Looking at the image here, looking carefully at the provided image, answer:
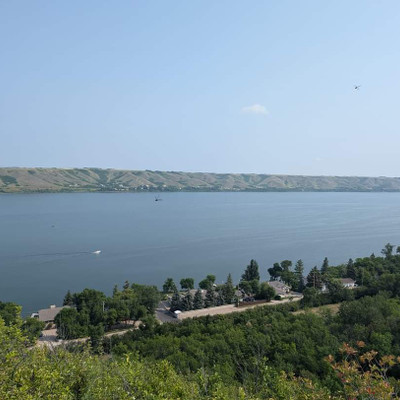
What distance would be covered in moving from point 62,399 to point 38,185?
81.1m

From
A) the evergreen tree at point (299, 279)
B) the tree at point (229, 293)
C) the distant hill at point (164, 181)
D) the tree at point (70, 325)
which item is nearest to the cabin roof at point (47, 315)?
the tree at point (70, 325)

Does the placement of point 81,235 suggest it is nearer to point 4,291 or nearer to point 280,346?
point 4,291

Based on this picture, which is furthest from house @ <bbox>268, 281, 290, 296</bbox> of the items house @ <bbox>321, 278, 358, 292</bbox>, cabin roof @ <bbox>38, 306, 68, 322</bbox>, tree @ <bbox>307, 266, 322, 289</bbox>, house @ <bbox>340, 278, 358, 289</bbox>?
cabin roof @ <bbox>38, 306, 68, 322</bbox>

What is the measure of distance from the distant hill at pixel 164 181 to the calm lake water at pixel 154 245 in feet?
125

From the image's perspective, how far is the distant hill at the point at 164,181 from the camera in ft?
258

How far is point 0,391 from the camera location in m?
2.43

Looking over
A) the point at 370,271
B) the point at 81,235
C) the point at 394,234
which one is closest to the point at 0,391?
the point at 370,271

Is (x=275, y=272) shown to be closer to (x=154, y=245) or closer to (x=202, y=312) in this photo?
(x=202, y=312)

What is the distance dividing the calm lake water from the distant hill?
3798cm

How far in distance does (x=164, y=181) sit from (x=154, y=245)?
74788mm

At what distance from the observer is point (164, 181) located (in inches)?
3994

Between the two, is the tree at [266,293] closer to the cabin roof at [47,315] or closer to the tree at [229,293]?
the tree at [229,293]

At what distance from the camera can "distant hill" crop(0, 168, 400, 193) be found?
258ft

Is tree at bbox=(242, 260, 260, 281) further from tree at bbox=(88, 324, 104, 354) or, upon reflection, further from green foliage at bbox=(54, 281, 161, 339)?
tree at bbox=(88, 324, 104, 354)
